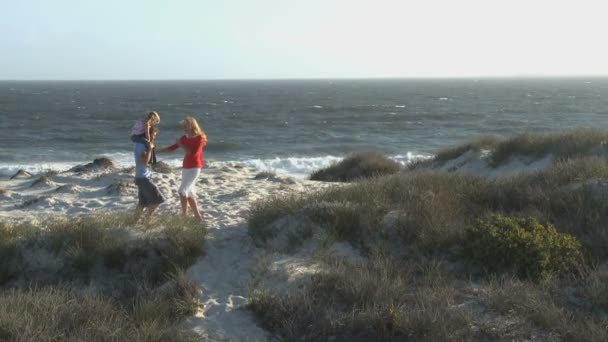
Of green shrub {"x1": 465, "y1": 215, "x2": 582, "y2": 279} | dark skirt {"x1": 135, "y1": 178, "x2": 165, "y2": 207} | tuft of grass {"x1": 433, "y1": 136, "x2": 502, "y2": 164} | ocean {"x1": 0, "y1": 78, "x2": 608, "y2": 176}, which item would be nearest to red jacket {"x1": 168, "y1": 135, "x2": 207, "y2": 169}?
dark skirt {"x1": 135, "y1": 178, "x2": 165, "y2": 207}

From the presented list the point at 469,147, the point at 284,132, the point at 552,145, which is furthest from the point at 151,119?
the point at 284,132

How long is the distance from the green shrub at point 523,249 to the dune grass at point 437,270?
4.3 inches

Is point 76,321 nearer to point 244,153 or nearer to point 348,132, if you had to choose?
point 244,153

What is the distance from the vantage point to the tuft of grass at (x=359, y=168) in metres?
17.0

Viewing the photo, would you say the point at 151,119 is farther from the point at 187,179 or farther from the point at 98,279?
the point at 98,279

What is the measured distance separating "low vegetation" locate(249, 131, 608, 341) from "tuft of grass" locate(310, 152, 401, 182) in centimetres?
740

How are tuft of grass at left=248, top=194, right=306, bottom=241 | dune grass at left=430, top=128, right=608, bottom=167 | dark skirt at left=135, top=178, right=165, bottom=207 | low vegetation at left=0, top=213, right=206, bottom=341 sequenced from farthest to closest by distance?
1. dune grass at left=430, top=128, right=608, bottom=167
2. dark skirt at left=135, top=178, right=165, bottom=207
3. tuft of grass at left=248, top=194, right=306, bottom=241
4. low vegetation at left=0, top=213, right=206, bottom=341

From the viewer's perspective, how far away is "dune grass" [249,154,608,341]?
5.05 metres

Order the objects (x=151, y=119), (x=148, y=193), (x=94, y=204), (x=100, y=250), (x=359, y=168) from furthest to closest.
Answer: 1. (x=359, y=168)
2. (x=94, y=204)
3. (x=148, y=193)
4. (x=151, y=119)
5. (x=100, y=250)

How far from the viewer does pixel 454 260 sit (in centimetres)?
672

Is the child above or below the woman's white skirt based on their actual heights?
above

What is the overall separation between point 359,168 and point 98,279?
450 inches

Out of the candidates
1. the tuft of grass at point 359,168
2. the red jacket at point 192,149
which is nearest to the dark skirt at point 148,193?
the red jacket at point 192,149

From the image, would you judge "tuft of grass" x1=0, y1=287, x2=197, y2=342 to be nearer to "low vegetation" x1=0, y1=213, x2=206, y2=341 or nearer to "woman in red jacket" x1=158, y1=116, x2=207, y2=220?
"low vegetation" x1=0, y1=213, x2=206, y2=341
